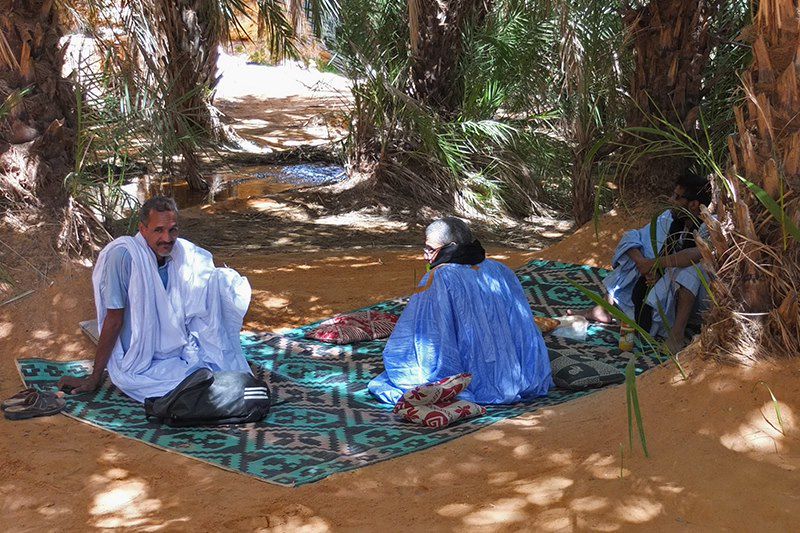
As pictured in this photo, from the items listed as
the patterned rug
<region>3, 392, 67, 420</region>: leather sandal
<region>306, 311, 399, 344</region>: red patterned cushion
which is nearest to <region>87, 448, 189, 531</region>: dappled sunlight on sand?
the patterned rug

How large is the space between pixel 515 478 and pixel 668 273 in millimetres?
2284

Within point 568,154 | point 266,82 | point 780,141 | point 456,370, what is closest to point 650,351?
point 456,370

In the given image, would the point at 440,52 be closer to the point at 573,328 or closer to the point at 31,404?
the point at 573,328

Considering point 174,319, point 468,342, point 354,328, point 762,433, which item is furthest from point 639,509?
point 354,328

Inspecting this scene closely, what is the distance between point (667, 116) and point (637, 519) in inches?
198

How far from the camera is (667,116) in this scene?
7828mm

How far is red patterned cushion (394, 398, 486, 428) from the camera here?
468 centimetres

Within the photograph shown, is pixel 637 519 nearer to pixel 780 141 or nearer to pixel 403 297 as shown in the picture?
pixel 780 141

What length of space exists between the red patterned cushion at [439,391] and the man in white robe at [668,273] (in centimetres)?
129

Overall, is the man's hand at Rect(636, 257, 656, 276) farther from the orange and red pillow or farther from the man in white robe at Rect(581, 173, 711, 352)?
the orange and red pillow

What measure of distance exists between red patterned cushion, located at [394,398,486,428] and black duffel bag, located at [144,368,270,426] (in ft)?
2.35

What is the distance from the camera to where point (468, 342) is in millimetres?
5246

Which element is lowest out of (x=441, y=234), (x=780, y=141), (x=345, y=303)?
(x=345, y=303)

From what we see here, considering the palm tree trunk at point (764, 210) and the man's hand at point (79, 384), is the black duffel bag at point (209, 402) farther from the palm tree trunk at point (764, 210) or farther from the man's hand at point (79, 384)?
the palm tree trunk at point (764, 210)
